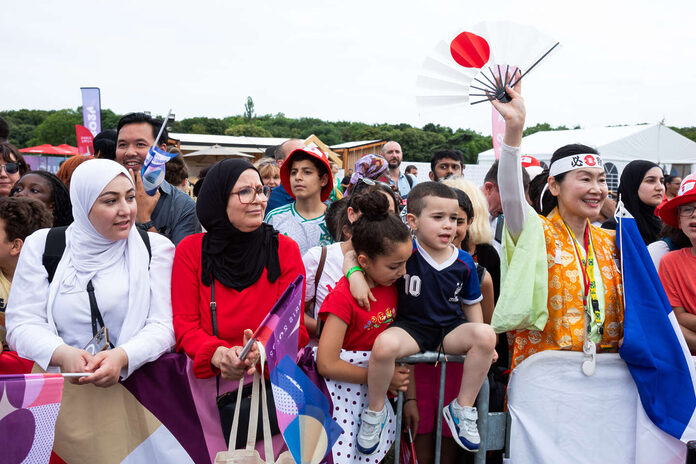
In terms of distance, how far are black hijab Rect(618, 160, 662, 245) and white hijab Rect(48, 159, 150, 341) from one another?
421 centimetres

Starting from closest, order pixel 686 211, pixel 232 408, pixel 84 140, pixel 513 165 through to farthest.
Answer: pixel 232 408 < pixel 513 165 < pixel 686 211 < pixel 84 140

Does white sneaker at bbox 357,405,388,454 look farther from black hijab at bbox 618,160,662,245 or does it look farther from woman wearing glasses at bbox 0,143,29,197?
woman wearing glasses at bbox 0,143,29,197

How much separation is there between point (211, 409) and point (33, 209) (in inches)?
63.8

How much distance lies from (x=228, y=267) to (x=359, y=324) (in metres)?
0.70

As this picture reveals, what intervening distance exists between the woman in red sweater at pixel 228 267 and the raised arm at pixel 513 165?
46.1 inches

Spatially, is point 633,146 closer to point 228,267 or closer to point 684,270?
point 684,270

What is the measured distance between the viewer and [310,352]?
8.35ft

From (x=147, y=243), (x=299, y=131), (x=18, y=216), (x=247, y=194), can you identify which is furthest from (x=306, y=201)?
(x=299, y=131)

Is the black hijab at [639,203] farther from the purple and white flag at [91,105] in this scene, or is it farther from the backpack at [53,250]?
the purple and white flag at [91,105]

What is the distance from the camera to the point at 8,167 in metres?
4.39

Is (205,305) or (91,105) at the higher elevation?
(91,105)

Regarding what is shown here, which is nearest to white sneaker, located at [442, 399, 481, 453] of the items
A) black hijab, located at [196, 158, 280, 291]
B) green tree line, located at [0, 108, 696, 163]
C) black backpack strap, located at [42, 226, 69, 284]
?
black hijab, located at [196, 158, 280, 291]

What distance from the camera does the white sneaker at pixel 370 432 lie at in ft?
7.68

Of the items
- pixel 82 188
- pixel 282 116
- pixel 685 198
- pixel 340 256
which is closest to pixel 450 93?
pixel 340 256
